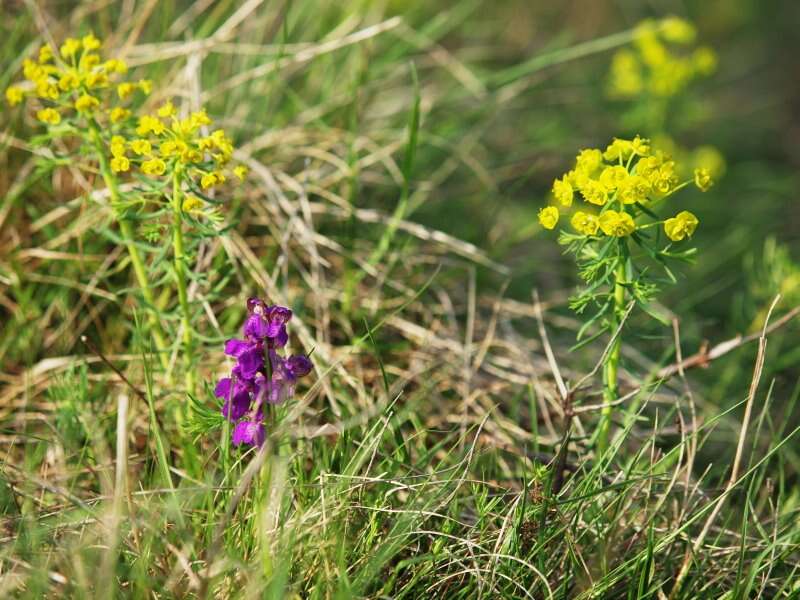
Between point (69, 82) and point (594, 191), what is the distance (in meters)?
1.16

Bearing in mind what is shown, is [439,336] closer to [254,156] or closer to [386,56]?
[254,156]

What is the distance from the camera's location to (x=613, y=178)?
1.67m

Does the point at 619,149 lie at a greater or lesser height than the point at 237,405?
greater

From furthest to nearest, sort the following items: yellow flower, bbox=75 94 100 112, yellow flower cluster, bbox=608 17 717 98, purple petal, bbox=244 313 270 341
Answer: yellow flower cluster, bbox=608 17 717 98, yellow flower, bbox=75 94 100 112, purple petal, bbox=244 313 270 341

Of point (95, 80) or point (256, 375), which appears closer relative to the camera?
A: point (256, 375)

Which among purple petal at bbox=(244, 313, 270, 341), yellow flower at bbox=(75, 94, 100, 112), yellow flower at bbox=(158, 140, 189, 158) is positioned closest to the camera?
purple petal at bbox=(244, 313, 270, 341)

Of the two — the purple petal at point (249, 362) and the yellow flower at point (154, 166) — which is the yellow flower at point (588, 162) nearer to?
the purple petal at point (249, 362)

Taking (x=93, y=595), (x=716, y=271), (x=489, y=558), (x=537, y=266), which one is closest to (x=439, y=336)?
(x=537, y=266)

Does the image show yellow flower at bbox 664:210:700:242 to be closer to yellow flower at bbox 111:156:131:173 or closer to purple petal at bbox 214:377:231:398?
purple petal at bbox 214:377:231:398

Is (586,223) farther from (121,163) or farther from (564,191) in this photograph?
(121,163)

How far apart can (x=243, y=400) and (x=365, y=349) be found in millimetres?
781

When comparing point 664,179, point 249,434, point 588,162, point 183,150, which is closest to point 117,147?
point 183,150

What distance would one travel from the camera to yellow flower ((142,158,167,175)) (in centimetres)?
169

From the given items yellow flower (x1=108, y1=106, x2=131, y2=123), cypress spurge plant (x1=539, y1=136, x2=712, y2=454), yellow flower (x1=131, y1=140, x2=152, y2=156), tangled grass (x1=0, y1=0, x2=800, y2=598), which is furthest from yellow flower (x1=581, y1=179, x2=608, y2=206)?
yellow flower (x1=108, y1=106, x2=131, y2=123)
